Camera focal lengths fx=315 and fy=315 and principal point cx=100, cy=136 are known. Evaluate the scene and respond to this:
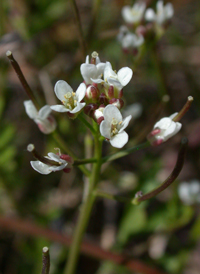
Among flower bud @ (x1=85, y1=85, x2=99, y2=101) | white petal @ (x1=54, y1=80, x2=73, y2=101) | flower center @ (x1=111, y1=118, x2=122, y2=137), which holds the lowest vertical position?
flower center @ (x1=111, y1=118, x2=122, y2=137)

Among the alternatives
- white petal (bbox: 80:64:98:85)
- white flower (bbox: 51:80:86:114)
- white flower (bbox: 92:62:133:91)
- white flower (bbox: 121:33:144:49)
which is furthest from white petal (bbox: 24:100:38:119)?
white flower (bbox: 121:33:144:49)

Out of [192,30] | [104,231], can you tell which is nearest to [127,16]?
[192,30]

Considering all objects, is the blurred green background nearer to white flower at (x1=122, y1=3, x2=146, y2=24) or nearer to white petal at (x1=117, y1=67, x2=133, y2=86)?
white flower at (x1=122, y1=3, x2=146, y2=24)

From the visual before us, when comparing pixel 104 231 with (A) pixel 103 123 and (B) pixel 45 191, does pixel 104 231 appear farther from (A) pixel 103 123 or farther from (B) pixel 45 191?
(A) pixel 103 123

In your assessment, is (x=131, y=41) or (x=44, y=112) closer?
(x=44, y=112)

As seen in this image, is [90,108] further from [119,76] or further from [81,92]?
[119,76]

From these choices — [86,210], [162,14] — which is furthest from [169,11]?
[86,210]
